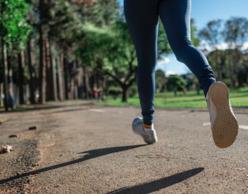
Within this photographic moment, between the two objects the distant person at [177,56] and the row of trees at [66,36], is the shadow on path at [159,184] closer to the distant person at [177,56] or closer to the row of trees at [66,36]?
the distant person at [177,56]

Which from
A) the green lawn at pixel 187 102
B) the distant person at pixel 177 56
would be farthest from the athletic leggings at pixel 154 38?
the green lawn at pixel 187 102

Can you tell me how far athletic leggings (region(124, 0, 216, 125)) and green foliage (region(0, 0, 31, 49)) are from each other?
1017cm

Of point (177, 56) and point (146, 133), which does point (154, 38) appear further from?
point (146, 133)

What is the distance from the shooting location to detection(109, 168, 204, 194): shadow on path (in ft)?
4.18

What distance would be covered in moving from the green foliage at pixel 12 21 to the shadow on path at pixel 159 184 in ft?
36.8

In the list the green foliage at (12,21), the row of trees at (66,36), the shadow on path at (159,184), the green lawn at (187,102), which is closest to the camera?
the shadow on path at (159,184)

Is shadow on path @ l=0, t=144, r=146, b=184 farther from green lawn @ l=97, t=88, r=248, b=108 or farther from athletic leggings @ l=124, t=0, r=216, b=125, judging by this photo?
green lawn @ l=97, t=88, r=248, b=108

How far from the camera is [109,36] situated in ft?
57.0

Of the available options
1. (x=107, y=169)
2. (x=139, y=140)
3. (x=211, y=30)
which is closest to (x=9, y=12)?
(x=139, y=140)

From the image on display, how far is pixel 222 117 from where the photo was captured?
1452mm

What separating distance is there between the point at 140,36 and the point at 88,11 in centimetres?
2449

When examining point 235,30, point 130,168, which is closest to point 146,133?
point 130,168

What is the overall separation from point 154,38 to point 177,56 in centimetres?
50

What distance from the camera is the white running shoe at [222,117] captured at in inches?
57.1
